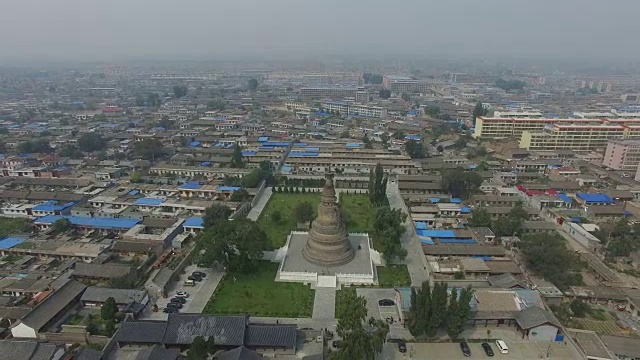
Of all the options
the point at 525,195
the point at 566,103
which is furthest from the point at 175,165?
the point at 566,103

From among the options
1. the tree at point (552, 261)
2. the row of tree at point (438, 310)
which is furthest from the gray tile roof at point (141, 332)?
the tree at point (552, 261)

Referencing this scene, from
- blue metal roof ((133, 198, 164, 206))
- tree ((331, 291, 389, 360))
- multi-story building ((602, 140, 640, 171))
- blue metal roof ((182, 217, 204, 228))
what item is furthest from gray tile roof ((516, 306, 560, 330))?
multi-story building ((602, 140, 640, 171))

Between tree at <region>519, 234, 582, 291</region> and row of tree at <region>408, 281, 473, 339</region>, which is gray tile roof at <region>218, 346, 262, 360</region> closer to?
row of tree at <region>408, 281, 473, 339</region>

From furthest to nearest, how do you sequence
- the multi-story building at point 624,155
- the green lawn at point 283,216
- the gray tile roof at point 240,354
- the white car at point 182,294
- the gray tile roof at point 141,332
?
the multi-story building at point 624,155 → the green lawn at point 283,216 → the white car at point 182,294 → the gray tile roof at point 141,332 → the gray tile roof at point 240,354

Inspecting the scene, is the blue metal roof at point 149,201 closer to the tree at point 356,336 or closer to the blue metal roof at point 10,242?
the blue metal roof at point 10,242

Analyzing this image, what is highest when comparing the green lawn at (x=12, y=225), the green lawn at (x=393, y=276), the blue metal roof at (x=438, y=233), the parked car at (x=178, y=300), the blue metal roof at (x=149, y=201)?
the blue metal roof at (x=149, y=201)

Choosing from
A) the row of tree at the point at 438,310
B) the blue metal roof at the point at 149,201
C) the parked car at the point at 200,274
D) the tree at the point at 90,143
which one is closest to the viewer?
the row of tree at the point at 438,310
